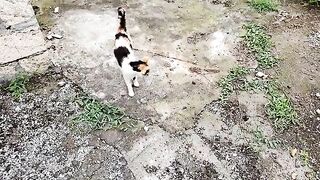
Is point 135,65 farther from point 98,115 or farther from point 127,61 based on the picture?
point 98,115

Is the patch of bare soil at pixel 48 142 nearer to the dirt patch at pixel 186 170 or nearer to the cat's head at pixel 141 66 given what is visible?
the dirt patch at pixel 186 170

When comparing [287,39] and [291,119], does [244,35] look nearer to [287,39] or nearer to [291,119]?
[287,39]

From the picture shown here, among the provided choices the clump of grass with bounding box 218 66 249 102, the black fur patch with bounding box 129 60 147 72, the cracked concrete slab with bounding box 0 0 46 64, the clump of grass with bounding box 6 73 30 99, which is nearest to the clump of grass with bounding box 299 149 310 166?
the clump of grass with bounding box 218 66 249 102

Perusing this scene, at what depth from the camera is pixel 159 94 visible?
4.45 meters

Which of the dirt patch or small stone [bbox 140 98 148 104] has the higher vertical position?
small stone [bbox 140 98 148 104]

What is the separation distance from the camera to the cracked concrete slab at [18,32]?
4934 mm

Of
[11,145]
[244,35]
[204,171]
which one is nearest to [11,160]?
[11,145]

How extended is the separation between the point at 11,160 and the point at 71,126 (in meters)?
0.64

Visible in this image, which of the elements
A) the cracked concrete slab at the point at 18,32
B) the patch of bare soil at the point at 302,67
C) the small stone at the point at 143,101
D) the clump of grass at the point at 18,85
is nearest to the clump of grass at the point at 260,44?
the patch of bare soil at the point at 302,67

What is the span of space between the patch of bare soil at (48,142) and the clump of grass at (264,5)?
2.80 metres

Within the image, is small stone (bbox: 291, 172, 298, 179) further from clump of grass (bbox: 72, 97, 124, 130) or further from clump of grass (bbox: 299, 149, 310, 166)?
clump of grass (bbox: 72, 97, 124, 130)

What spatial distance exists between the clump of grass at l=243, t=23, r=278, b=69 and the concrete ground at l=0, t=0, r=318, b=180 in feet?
0.65

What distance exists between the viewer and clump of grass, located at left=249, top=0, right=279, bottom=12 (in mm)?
5770

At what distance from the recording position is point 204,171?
12.3 ft
